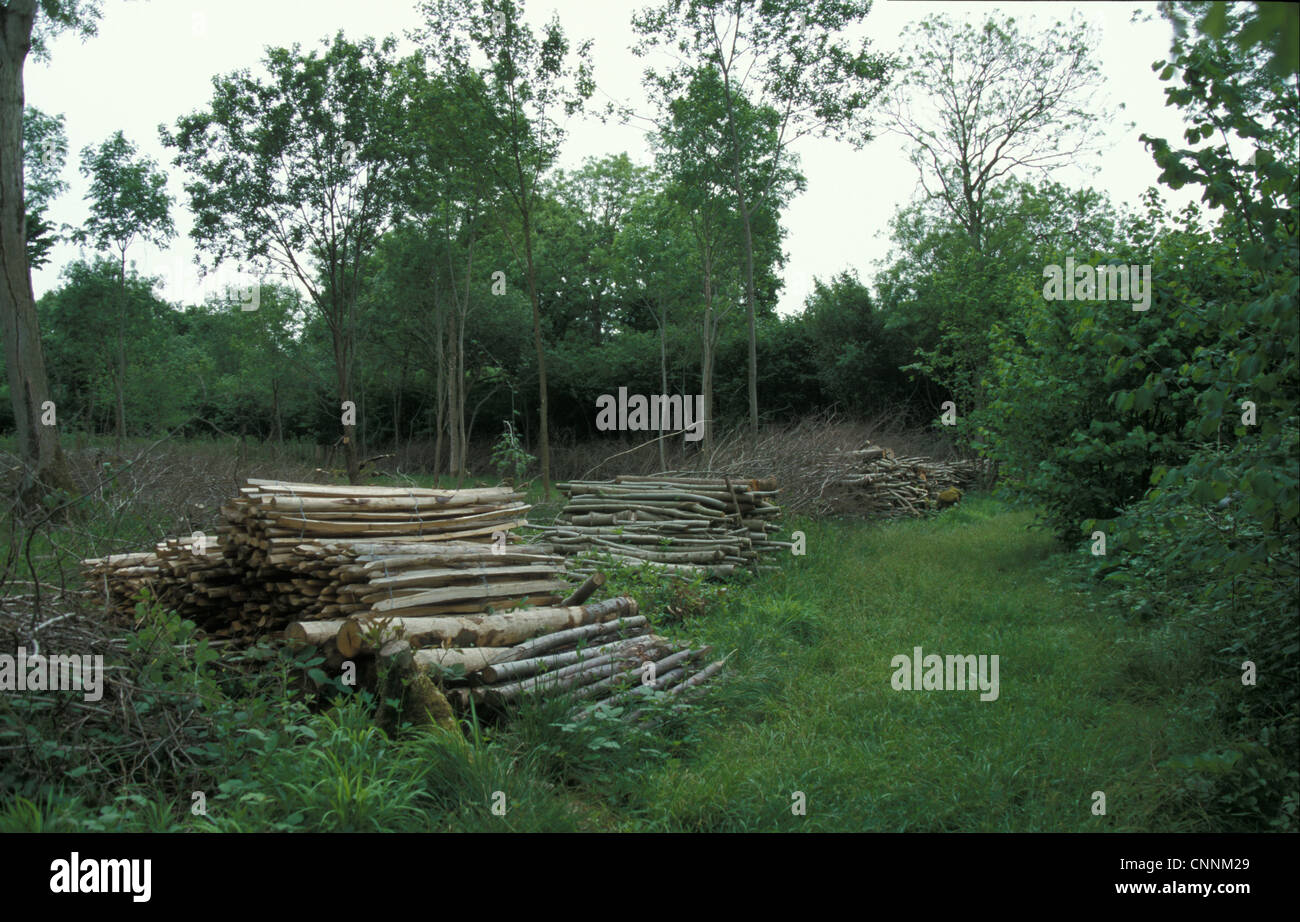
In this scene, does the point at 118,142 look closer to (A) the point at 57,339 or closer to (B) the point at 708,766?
(A) the point at 57,339

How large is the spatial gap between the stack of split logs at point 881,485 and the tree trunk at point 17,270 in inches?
445

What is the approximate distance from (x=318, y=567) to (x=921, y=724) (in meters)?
3.91

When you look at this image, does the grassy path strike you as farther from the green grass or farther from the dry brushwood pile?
the dry brushwood pile

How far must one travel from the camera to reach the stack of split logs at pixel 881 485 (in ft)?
47.3

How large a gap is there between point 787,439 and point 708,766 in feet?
37.2

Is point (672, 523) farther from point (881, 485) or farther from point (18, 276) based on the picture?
point (18, 276)

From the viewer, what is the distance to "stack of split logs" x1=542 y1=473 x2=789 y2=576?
9.42m

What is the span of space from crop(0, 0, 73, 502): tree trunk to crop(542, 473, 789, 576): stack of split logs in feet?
23.6

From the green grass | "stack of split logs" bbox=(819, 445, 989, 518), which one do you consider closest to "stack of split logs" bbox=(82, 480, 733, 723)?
the green grass

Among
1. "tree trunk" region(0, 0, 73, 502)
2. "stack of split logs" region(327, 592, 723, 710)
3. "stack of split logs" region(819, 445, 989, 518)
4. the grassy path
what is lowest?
the grassy path

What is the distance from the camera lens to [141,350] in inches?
932
